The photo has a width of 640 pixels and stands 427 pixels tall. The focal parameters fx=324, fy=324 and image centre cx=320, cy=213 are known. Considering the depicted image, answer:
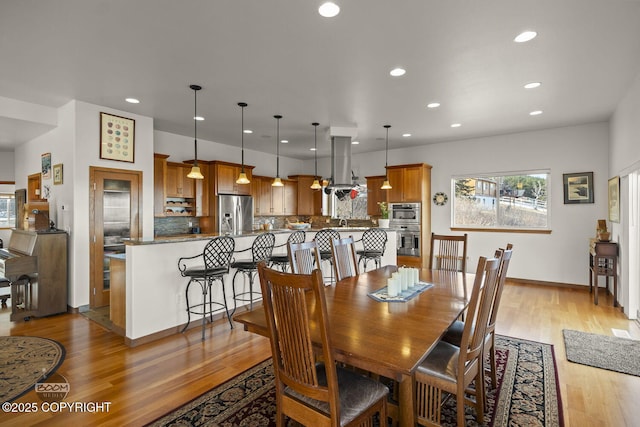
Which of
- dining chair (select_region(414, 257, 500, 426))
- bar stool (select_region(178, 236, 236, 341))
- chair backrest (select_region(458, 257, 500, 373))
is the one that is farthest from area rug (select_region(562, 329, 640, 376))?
bar stool (select_region(178, 236, 236, 341))

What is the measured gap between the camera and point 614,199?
4703 millimetres

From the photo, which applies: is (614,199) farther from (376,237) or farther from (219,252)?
(219,252)

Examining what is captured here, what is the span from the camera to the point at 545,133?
19.3 feet

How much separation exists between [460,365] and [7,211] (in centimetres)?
989

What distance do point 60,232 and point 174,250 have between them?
2041 mm

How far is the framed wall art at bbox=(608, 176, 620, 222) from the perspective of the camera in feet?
14.6

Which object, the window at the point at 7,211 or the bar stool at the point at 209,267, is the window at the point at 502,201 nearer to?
the bar stool at the point at 209,267

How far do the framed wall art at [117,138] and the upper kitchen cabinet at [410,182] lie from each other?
4871mm

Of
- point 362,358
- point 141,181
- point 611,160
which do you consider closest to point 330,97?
point 141,181

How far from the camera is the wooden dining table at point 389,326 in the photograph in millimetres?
1352

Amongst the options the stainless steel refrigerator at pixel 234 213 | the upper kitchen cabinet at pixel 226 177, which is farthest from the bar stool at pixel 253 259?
the upper kitchen cabinet at pixel 226 177

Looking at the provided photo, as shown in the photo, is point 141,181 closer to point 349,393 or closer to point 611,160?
point 349,393

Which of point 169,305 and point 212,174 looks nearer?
point 169,305

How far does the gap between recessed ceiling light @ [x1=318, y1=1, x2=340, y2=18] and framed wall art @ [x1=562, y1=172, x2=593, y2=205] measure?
17.7ft
